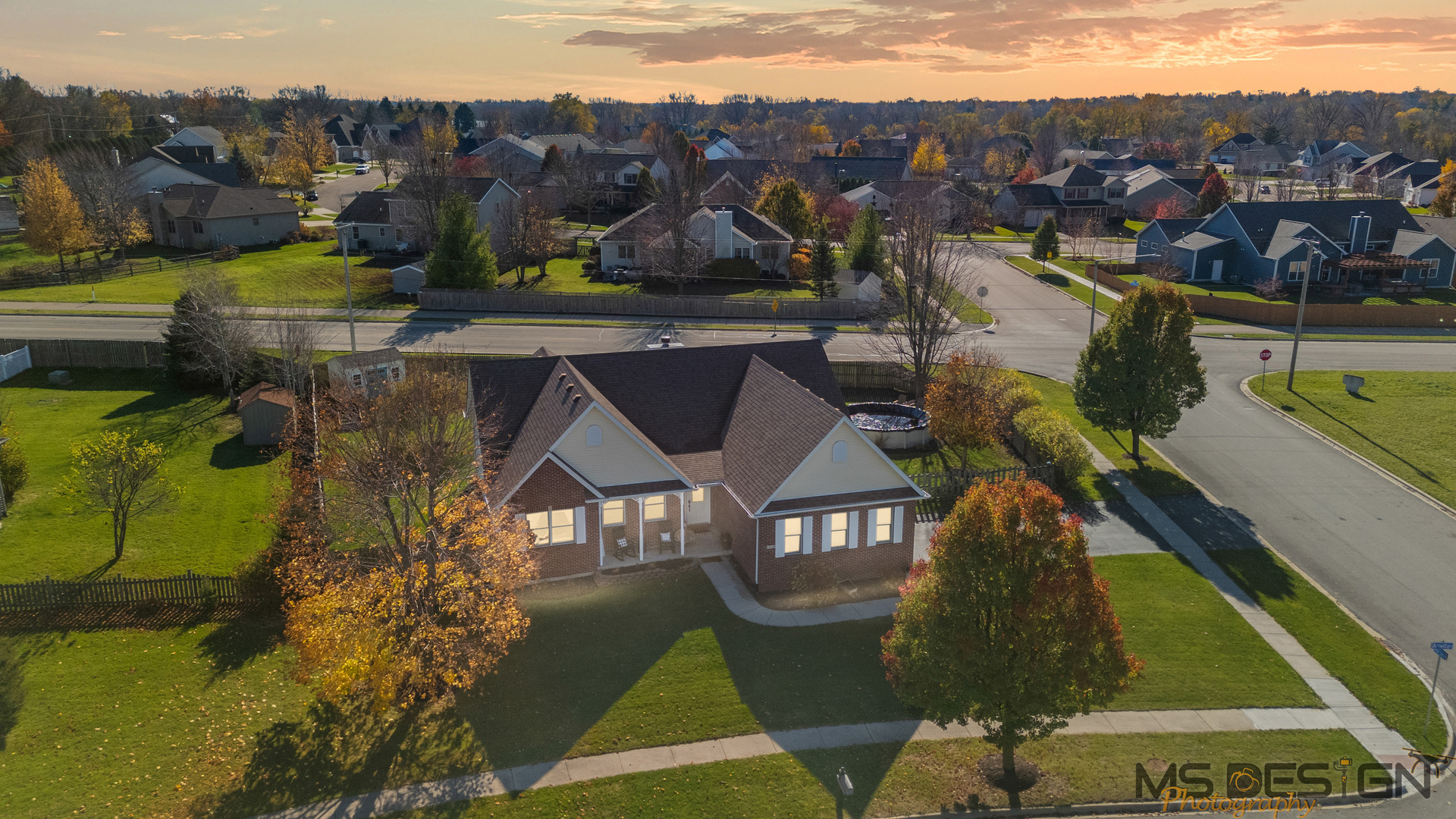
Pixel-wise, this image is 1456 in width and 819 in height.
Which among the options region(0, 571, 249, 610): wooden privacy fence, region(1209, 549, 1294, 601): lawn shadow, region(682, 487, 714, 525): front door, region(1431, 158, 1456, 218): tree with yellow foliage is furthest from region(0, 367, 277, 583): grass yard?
region(1431, 158, 1456, 218): tree with yellow foliage

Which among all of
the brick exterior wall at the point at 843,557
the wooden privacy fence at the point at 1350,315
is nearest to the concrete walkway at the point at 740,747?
the brick exterior wall at the point at 843,557

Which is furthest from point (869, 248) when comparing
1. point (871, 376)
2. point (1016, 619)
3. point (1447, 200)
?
point (1447, 200)

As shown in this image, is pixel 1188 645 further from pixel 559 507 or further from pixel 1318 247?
pixel 1318 247

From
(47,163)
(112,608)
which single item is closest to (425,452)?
(112,608)

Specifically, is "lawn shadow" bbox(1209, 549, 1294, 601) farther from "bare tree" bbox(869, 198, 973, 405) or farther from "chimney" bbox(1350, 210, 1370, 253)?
"chimney" bbox(1350, 210, 1370, 253)

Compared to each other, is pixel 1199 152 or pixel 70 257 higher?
pixel 1199 152

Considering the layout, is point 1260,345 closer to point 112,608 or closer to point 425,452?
point 425,452
